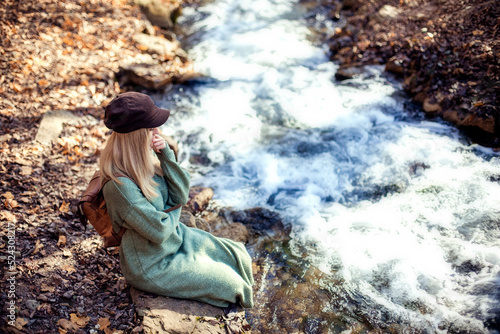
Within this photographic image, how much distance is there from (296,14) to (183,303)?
→ 470 inches

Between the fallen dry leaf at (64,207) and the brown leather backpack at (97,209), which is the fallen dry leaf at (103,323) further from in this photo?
the fallen dry leaf at (64,207)

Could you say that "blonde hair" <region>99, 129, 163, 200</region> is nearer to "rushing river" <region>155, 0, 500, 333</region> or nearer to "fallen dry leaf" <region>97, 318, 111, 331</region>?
"fallen dry leaf" <region>97, 318, 111, 331</region>

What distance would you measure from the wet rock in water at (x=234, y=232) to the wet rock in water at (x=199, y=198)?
1.86ft

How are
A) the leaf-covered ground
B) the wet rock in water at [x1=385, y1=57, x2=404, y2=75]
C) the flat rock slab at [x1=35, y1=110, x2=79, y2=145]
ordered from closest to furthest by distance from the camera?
the leaf-covered ground → the flat rock slab at [x1=35, y1=110, x2=79, y2=145] → the wet rock in water at [x1=385, y1=57, x2=404, y2=75]

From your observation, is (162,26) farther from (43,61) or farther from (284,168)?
(284,168)

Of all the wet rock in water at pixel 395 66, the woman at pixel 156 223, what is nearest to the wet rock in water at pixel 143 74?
the woman at pixel 156 223

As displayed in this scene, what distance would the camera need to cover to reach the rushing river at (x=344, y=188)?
13.2 ft

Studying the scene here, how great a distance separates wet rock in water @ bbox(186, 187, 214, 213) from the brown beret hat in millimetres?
2535

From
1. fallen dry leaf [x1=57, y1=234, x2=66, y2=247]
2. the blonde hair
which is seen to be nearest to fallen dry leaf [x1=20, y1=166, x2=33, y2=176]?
fallen dry leaf [x1=57, y1=234, x2=66, y2=247]

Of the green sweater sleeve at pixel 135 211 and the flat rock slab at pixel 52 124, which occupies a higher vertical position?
the green sweater sleeve at pixel 135 211

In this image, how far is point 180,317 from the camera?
136 inches

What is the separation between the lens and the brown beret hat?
281cm

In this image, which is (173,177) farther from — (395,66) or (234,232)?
(395,66)

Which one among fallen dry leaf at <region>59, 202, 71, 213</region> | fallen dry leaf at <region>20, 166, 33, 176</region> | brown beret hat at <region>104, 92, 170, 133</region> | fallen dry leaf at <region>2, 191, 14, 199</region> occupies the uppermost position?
brown beret hat at <region>104, 92, 170, 133</region>
